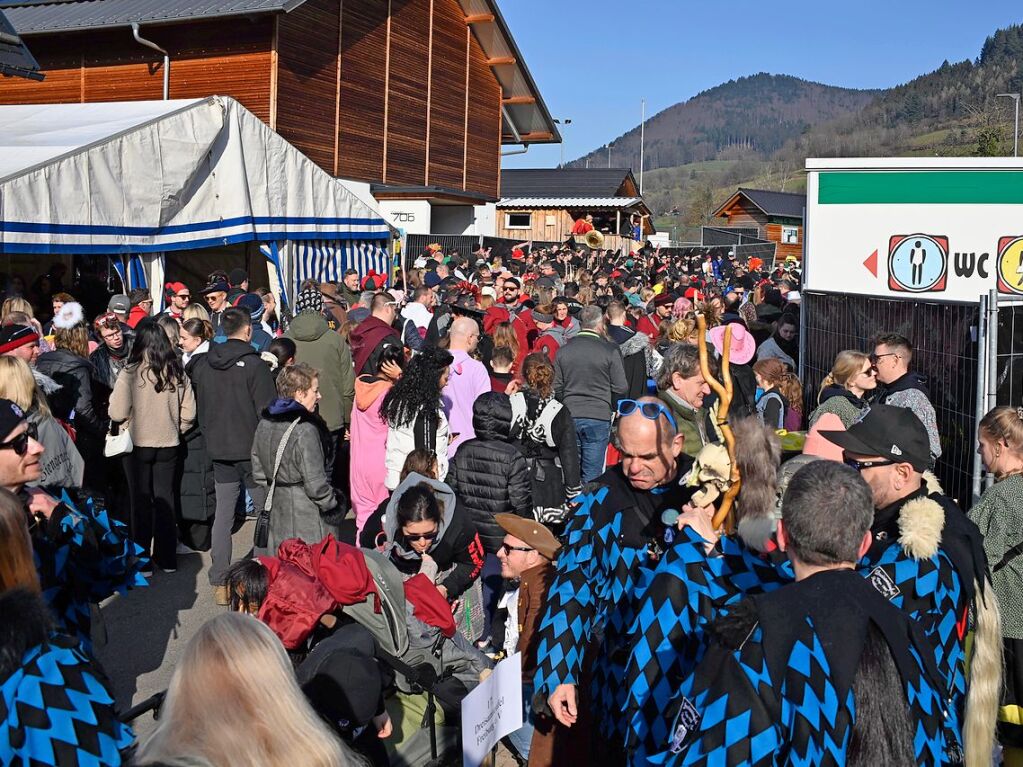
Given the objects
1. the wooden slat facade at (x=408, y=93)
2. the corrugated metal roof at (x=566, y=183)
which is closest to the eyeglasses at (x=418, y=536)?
the wooden slat facade at (x=408, y=93)

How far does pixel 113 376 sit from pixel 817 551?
7091 millimetres

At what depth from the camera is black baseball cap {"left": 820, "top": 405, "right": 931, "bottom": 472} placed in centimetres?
358

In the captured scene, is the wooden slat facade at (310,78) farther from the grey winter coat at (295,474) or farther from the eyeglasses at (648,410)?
the eyeglasses at (648,410)

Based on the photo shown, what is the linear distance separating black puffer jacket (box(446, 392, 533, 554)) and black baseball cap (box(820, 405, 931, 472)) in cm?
277

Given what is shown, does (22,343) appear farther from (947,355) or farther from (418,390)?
(947,355)

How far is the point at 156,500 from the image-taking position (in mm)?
7844

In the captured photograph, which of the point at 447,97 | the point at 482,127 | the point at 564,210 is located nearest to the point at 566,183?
the point at 564,210

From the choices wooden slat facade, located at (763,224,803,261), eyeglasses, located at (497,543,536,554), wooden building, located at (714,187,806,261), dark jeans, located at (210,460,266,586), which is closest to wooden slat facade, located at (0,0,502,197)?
dark jeans, located at (210,460,266,586)

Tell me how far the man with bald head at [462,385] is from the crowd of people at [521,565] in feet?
0.07

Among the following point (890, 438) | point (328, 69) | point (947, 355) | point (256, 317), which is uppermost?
point (328, 69)

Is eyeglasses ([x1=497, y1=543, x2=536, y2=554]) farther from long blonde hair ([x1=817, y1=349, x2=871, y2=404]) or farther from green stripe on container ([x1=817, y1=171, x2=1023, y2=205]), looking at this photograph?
green stripe on container ([x1=817, y1=171, x2=1023, y2=205])

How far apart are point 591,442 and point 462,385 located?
1838 millimetres

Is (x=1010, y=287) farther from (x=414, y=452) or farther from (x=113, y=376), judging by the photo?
(x=113, y=376)

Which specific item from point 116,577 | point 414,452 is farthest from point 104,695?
point 414,452
